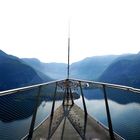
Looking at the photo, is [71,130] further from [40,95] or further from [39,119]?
[39,119]

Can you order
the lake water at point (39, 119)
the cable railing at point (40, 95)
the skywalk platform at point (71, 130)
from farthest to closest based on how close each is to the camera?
the lake water at point (39, 119)
the skywalk platform at point (71, 130)
the cable railing at point (40, 95)

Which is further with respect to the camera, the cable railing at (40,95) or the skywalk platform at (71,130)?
the skywalk platform at (71,130)

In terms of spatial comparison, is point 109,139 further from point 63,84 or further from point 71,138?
point 63,84

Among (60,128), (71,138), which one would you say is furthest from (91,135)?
(60,128)

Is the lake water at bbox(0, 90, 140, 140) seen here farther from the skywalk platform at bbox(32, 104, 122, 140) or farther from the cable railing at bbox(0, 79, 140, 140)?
the skywalk platform at bbox(32, 104, 122, 140)

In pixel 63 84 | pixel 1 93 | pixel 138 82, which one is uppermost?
pixel 138 82

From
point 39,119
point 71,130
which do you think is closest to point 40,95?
point 71,130

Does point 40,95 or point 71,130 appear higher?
point 40,95

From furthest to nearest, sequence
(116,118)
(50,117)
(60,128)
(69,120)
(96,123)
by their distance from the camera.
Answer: (116,118), (50,117), (69,120), (96,123), (60,128)

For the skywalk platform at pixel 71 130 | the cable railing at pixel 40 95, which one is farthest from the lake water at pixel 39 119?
the skywalk platform at pixel 71 130

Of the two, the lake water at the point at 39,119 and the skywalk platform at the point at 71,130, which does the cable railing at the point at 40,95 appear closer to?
the lake water at the point at 39,119

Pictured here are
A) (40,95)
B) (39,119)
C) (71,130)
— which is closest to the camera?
(40,95)
